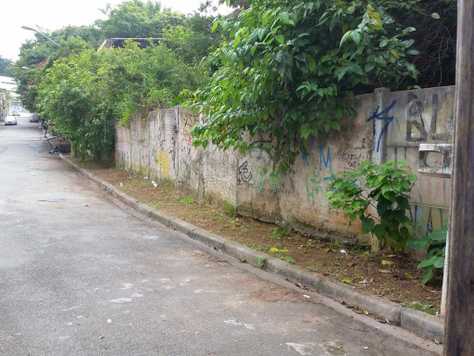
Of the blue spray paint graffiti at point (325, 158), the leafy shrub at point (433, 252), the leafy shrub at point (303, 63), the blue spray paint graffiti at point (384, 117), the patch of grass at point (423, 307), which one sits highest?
the leafy shrub at point (303, 63)

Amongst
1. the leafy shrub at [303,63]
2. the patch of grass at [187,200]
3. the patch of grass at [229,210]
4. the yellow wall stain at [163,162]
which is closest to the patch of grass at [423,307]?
the leafy shrub at [303,63]

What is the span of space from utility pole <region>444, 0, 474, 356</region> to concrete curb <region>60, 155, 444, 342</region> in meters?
1.97

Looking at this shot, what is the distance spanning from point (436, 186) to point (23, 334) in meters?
4.43

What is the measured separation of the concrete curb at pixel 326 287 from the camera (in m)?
4.62

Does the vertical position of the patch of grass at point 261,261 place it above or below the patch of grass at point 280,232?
below

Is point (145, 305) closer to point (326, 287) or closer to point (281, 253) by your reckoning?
point (326, 287)

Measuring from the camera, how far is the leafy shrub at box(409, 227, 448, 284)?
17.1ft

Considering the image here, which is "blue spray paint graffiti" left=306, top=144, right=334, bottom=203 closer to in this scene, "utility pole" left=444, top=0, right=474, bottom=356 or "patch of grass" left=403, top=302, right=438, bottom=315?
"patch of grass" left=403, top=302, right=438, bottom=315

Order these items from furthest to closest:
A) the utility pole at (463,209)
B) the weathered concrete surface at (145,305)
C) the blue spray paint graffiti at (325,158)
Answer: the blue spray paint graffiti at (325,158) < the weathered concrete surface at (145,305) < the utility pole at (463,209)

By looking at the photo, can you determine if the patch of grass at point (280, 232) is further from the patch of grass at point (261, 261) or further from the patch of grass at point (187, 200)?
the patch of grass at point (187, 200)

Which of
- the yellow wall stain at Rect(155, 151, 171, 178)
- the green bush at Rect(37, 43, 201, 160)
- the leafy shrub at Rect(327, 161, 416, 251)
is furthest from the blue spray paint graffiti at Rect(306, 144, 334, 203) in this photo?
the yellow wall stain at Rect(155, 151, 171, 178)

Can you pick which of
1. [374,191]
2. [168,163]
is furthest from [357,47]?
[168,163]

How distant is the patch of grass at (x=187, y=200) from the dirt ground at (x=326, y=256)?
0.02m

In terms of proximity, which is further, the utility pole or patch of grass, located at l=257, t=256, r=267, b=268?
patch of grass, located at l=257, t=256, r=267, b=268
